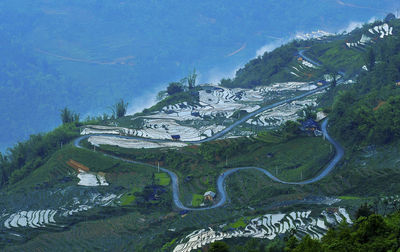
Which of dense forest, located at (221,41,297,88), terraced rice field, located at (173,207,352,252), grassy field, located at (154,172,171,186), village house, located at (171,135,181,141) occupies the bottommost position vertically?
terraced rice field, located at (173,207,352,252)

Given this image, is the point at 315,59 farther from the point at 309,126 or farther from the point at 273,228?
the point at 273,228

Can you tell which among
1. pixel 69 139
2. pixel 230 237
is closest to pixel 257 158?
pixel 230 237

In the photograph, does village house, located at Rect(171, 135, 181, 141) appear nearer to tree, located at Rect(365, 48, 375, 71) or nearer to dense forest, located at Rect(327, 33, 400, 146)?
dense forest, located at Rect(327, 33, 400, 146)

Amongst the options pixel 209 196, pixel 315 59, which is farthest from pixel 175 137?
pixel 315 59

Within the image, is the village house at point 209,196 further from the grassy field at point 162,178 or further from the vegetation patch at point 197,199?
the grassy field at point 162,178

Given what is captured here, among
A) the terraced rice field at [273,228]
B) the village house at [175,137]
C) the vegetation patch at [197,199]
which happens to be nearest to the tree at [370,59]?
the village house at [175,137]

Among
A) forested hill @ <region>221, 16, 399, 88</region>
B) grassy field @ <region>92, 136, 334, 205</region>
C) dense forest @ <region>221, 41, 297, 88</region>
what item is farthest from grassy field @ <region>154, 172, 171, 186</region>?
dense forest @ <region>221, 41, 297, 88</region>

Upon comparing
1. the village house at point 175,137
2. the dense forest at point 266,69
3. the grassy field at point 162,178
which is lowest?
the grassy field at point 162,178

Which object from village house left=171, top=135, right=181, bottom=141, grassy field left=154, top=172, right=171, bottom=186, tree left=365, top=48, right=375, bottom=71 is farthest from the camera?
tree left=365, top=48, right=375, bottom=71
